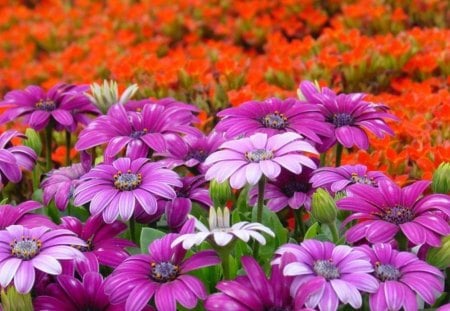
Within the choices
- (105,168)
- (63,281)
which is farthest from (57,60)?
(63,281)

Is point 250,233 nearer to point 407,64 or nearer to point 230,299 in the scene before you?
point 230,299

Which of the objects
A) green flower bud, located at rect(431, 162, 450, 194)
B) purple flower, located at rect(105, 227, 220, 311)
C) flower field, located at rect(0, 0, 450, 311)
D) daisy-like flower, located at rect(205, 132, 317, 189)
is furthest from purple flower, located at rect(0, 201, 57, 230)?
green flower bud, located at rect(431, 162, 450, 194)

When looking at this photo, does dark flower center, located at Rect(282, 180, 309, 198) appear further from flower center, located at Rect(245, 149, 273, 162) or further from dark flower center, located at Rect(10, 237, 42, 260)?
dark flower center, located at Rect(10, 237, 42, 260)

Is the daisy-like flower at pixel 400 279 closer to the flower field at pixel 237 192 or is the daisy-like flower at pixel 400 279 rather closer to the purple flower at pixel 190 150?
the flower field at pixel 237 192

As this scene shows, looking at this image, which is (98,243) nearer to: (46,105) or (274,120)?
(274,120)

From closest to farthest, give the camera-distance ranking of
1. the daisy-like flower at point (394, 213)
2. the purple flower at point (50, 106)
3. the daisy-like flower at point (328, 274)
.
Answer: the daisy-like flower at point (328, 274)
the daisy-like flower at point (394, 213)
the purple flower at point (50, 106)

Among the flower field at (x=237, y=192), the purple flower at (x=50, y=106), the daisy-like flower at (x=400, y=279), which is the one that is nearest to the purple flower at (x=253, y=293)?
the flower field at (x=237, y=192)

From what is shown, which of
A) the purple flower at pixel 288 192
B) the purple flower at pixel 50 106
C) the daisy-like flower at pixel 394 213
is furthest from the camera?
the purple flower at pixel 50 106
